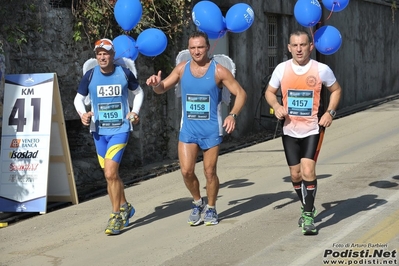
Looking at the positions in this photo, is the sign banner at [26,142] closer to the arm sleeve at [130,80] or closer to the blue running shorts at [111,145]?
the blue running shorts at [111,145]

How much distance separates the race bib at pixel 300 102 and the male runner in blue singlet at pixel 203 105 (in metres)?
0.56

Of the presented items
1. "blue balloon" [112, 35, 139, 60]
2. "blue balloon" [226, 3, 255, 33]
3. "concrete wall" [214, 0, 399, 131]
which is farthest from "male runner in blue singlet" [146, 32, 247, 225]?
"concrete wall" [214, 0, 399, 131]

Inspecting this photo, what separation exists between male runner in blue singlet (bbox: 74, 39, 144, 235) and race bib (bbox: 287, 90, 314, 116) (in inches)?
63.5

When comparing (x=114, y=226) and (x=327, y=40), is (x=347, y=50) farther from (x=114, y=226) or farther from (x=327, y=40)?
(x=114, y=226)

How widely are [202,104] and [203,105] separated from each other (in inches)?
0.6

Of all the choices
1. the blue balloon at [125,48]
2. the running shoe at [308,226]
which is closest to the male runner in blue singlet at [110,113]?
the blue balloon at [125,48]

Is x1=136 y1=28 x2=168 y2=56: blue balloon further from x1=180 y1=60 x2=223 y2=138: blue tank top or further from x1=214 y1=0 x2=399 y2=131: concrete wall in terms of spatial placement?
x1=214 y1=0 x2=399 y2=131: concrete wall

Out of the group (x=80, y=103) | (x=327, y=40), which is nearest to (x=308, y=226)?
(x=327, y=40)

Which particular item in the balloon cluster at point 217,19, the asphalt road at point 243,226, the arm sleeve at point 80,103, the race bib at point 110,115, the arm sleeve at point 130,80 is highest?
the balloon cluster at point 217,19

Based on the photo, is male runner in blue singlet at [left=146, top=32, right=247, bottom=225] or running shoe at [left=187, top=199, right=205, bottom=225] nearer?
male runner in blue singlet at [left=146, top=32, right=247, bottom=225]

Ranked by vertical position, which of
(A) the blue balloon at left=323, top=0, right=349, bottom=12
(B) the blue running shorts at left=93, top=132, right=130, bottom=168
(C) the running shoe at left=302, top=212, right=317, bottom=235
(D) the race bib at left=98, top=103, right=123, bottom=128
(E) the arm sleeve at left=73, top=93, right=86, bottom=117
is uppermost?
(A) the blue balloon at left=323, top=0, right=349, bottom=12

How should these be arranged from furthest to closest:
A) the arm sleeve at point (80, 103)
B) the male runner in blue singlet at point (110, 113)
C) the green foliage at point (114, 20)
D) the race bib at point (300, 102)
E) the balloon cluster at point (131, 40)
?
the green foliage at point (114, 20) → the balloon cluster at point (131, 40) → the arm sleeve at point (80, 103) → the male runner in blue singlet at point (110, 113) → the race bib at point (300, 102)

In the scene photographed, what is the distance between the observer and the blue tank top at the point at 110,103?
8.34m

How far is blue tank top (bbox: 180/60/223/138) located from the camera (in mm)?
8148
